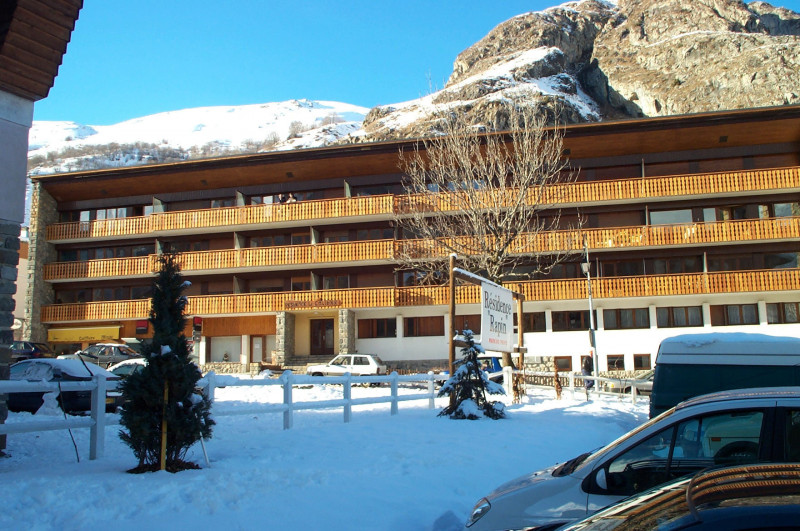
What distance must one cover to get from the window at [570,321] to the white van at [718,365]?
25.3 meters

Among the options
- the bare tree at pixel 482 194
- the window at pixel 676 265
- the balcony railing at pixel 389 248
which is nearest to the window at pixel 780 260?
the balcony railing at pixel 389 248

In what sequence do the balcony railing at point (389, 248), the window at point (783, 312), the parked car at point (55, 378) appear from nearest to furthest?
the parked car at point (55, 378) < the balcony railing at point (389, 248) < the window at point (783, 312)

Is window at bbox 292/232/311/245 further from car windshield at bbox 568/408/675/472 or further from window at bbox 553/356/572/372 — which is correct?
car windshield at bbox 568/408/675/472

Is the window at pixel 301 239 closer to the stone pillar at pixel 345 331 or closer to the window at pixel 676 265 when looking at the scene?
the stone pillar at pixel 345 331

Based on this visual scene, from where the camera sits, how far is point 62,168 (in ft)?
350

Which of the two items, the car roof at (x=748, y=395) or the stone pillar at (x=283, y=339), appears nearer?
the car roof at (x=748, y=395)

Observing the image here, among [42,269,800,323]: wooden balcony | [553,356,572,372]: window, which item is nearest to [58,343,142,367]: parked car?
[42,269,800,323]: wooden balcony

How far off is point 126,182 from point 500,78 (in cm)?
7664

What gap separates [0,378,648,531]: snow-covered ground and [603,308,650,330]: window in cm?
2308

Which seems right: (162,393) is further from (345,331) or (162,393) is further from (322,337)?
(322,337)

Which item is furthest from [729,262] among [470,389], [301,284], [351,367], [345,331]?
[470,389]

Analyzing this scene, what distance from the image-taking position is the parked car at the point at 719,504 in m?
2.01

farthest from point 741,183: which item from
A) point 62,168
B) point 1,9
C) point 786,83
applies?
point 62,168

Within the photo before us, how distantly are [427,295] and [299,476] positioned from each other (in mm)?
27741
